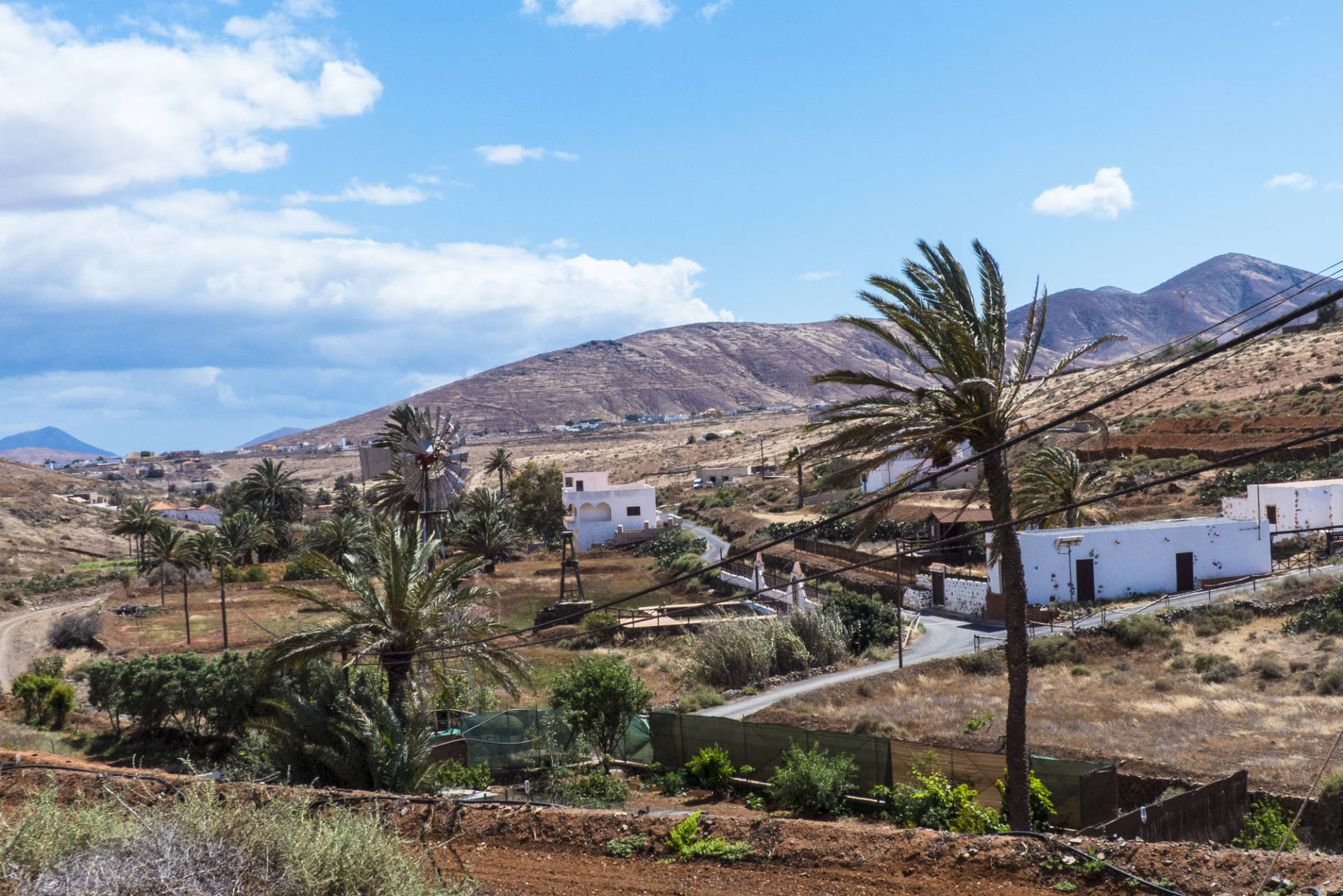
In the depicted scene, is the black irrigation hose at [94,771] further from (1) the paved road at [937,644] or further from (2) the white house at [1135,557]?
(2) the white house at [1135,557]

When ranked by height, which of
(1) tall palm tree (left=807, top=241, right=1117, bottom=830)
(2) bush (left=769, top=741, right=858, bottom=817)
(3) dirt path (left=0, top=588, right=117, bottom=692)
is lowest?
(3) dirt path (left=0, top=588, right=117, bottom=692)

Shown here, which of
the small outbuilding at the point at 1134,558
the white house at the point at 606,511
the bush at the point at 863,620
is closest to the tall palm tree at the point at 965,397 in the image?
the bush at the point at 863,620

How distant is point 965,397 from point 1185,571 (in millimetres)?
32604

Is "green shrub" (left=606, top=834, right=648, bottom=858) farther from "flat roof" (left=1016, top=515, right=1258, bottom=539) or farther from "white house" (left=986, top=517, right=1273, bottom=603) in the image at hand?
"flat roof" (left=1016, top=515, right=1258, bottom=539)

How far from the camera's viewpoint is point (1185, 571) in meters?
39.8

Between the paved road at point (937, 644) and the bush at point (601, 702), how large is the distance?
6491 millimetres

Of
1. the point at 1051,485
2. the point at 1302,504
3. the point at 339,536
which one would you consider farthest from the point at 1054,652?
the point at 339,536

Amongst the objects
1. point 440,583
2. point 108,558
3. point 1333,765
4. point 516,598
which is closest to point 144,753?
point 440,583

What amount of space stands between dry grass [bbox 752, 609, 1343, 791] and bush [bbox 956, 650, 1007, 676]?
1.46 feet

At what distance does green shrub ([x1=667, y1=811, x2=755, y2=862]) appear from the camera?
37.0 feet

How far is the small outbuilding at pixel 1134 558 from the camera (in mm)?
38594

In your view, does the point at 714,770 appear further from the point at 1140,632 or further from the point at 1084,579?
the point at 1084,579

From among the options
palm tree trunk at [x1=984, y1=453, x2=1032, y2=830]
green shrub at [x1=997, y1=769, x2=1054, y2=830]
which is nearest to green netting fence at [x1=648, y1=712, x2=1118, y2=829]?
green shrub at [x1=997, y1=769, x2=1054, y2=830]

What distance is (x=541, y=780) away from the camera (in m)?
19.9
